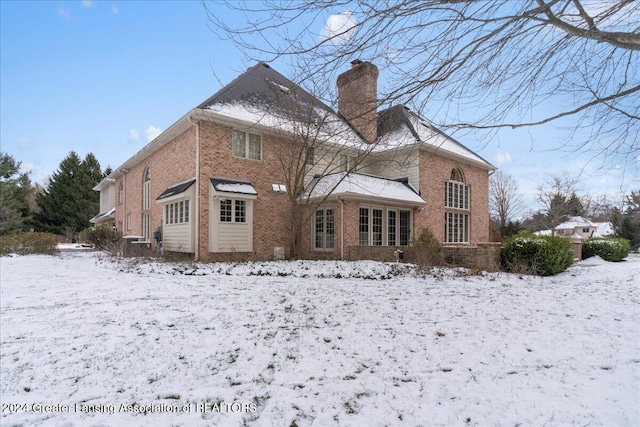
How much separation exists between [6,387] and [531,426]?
4.55m

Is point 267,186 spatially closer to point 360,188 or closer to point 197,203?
point 197,203

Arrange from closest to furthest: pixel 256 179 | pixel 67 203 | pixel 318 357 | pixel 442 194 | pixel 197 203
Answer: pixel 318 357 → pixel 197 203 → pixel 256 179 → pixel 442 194 → pixel 67 203

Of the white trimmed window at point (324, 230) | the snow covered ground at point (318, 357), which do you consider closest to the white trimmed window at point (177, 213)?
the white trimmed window at point (324, 230)

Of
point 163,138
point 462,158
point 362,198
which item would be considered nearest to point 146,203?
point 163,138

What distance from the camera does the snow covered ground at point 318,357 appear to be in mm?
2695

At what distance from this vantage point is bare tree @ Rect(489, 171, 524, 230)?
122ft

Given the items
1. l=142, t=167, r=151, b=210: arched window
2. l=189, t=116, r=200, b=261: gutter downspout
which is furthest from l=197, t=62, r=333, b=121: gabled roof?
l=142, t=167, r=151, b=210: arched window

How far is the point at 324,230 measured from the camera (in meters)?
14.4

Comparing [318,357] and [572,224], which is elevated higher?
[572,224]

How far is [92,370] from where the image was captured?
3549 mm

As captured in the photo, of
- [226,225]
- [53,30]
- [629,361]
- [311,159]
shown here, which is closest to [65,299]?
[53,30]

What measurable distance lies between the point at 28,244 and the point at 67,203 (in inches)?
892

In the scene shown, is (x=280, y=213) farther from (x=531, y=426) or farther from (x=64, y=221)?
(x=64, y=221)

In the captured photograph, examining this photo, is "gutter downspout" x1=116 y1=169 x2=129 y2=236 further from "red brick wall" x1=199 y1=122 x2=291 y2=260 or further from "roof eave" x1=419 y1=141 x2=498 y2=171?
"roof eave" x1=419 y1=141 x2=498 y2=171
